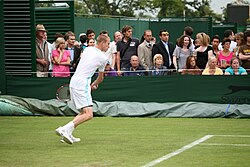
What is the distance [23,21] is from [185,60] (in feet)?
14.1

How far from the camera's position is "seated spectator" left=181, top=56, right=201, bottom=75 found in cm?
1925

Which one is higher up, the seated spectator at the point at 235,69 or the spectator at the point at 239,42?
the spectator at the point at 239,42

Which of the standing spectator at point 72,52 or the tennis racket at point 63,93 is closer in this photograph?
the tennis racket at point 63,93

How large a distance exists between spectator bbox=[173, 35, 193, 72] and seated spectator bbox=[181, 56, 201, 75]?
2.21ft

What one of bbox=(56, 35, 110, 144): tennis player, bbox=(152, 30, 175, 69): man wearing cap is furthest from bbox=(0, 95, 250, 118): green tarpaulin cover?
bbox=(56, 35, 110, 144): tennis player

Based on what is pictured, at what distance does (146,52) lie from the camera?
20469 millimetres

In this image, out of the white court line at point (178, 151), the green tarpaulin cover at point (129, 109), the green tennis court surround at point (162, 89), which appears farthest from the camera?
the green tennis court surround at point (162, 89)

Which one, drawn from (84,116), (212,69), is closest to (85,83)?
(84,116)

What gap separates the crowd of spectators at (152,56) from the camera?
1947cm

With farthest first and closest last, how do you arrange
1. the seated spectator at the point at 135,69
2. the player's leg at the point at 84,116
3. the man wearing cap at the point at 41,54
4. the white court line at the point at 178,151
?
the man wearing cap at the point at 41,54 → the seated spectator at the point at 135,69 → the player's leg at the point at 84,116 → the white court line at the point at 178,151

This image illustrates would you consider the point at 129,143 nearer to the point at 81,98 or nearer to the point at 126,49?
the point at 81,98

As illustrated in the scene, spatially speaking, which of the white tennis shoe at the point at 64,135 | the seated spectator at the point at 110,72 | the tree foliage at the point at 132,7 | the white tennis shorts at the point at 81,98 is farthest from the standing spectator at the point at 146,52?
the tree foliage at the point at 132,7

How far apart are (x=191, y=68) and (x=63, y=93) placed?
10.4ft

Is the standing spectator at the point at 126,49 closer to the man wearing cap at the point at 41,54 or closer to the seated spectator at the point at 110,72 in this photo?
the seated spectator at the point at 110,72
